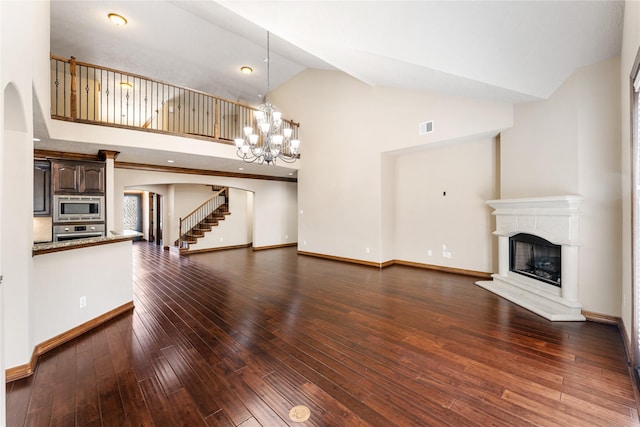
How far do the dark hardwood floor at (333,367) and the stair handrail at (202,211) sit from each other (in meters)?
5.79

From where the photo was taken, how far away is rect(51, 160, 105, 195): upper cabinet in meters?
4.79

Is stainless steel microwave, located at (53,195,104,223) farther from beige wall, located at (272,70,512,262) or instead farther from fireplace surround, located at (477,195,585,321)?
fireplace surround, located at (477,195,585,321)

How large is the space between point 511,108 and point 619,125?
4.64 feet

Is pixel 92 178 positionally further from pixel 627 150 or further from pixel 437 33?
pixel 627 150

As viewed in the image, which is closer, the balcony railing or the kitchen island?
the kitchen island

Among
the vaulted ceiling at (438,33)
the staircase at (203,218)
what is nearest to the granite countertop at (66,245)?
the vaulted ceiling at (438,33)

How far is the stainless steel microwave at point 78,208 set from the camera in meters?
4.79

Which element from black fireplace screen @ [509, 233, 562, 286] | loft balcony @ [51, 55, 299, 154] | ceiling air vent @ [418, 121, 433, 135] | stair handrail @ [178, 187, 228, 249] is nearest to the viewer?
black fireplace screen @ [509, 233, 562, 286]

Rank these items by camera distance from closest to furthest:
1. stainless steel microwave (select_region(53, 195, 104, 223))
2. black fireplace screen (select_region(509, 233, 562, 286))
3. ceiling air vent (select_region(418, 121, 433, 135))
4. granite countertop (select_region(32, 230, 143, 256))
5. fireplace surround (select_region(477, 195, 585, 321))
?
granite countertop (select_region(32, 230, 143, 256))
fireplace surround (select_region(477, 195, 585, 321))
black fireplace screen (select_region(509, 233, 562, 286))
stainless steel microwave (select_region(53, 195, 104, 223))
ceiling air vent (select_region(418, 121, 433, 135))

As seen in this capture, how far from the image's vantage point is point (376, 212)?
6.17 metres

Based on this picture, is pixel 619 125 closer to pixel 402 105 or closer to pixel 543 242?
pixel 543 242

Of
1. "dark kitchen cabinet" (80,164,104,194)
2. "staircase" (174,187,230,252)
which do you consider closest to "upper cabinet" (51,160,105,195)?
"dark kitchen cabinet" (80,164,104,194)

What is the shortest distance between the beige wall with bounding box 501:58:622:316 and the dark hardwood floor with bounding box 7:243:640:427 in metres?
0.60

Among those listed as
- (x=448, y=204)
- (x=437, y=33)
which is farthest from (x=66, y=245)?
(x=448, y=204)
